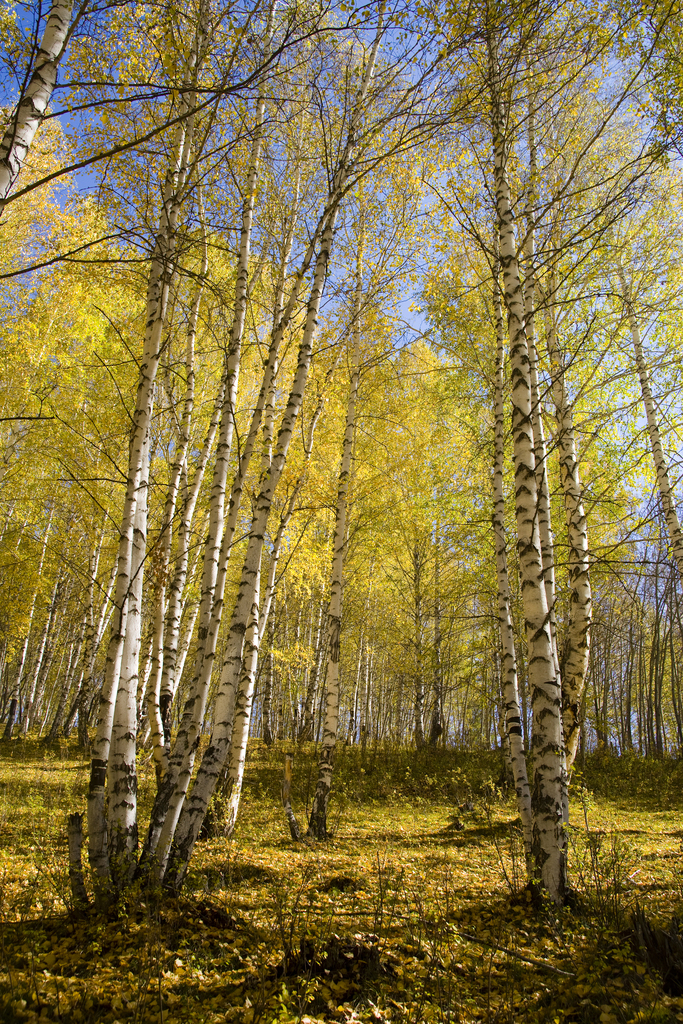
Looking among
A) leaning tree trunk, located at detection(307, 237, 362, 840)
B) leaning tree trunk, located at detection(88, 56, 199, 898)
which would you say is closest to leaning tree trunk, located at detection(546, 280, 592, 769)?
leaning tree trunk, located at detection(307, 237, 362, 840)

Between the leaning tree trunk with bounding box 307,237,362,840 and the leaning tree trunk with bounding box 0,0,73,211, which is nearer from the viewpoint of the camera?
the leaning tree trunk with bounding box 0,0,73,211

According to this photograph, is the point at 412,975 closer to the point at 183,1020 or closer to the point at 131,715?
the point at 183,1020

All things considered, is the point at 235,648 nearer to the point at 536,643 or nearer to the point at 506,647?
the point at 536,643

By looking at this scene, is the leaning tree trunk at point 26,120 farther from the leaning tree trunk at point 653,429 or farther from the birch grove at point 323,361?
the leaning tree trunk at point 653,429

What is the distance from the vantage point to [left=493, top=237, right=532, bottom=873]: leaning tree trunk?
Result: 4.67m

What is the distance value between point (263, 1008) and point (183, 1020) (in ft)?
1.15

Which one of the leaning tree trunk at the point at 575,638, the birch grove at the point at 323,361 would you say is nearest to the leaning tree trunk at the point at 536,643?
the birch grove at the point at 323,361

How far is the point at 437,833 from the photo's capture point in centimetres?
700

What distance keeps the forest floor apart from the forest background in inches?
10.1

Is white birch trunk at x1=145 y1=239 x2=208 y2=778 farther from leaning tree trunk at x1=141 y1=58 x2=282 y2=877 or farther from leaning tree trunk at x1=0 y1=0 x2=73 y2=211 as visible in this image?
leaning tree trunk at x1=0 y1=0 x2=73 y2=211

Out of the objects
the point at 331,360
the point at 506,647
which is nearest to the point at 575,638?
the point at 506,647

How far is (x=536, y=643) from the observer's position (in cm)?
377

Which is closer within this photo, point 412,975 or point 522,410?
point 412,975

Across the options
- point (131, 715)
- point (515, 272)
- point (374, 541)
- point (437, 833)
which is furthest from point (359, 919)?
point (374, 541)
